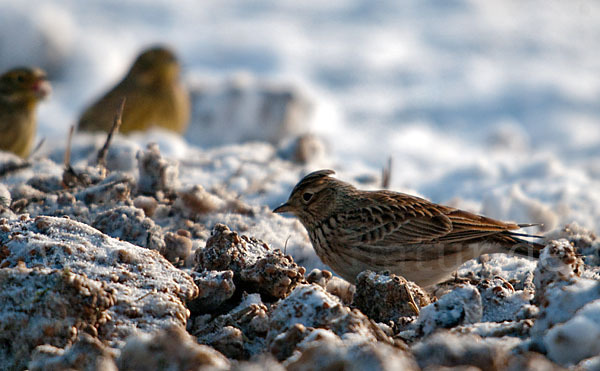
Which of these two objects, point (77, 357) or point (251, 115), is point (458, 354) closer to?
point (77, 357)

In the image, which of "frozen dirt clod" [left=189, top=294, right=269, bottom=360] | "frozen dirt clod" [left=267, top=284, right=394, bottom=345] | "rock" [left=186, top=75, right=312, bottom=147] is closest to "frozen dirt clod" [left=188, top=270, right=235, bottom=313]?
"frozen dirt clod" [left=189, top=294, right=269, bottom=360]

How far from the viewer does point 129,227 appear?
3924 millimetres

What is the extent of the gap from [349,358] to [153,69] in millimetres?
8463

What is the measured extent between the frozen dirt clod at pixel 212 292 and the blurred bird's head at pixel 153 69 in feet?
24.2

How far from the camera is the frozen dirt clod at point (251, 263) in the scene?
329cm

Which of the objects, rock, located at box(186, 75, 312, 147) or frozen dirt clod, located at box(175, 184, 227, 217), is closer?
frozen dirt clod, located at box(175, 184, 227, 217)

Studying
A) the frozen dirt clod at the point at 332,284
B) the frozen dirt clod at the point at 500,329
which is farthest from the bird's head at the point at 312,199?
the frozen dirt clod at the point at 500,329

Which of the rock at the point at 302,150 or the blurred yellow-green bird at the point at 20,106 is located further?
the blurred yellow-green bird at the point at 20,106

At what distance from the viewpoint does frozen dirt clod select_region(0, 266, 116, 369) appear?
2611mm

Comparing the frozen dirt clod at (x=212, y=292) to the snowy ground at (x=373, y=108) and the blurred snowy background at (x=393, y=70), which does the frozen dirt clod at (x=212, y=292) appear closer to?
the snowy ground at (x=373, y=108)

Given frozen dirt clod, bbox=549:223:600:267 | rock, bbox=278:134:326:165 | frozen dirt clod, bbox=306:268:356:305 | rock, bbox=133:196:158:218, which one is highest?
rock, bbox=278:134:326:165

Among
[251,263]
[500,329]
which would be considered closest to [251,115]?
[251,263]

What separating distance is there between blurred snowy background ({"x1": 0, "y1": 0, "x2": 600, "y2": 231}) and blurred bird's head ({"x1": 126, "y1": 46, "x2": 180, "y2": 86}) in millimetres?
597

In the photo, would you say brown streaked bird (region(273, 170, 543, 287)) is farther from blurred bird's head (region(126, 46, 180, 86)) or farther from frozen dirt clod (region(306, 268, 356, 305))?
blurred bird's head (region(126, 46, 180, 86))
